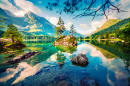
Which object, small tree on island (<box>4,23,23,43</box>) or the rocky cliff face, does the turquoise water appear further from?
the rocky cliff face

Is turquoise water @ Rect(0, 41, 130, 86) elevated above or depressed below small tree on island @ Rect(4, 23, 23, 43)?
below

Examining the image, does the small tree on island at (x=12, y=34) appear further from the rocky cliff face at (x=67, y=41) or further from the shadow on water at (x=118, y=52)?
the shadow on water at (x=118, y=52)

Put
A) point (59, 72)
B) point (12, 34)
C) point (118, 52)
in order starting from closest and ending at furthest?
point (59, 72) → point (118, 52) → point (12, 34)

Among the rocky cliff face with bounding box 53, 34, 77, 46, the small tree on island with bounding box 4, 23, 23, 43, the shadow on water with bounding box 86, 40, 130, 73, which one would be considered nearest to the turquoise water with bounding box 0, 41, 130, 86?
the shadow on water with bounding box 86, 40, 130, 73

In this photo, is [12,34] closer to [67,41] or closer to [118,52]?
[67,41]

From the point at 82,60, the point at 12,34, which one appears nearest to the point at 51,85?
the point at 82,60

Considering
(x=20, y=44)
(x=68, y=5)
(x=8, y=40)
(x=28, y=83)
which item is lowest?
(x=28, y=83)

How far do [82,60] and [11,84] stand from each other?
35.5 feet

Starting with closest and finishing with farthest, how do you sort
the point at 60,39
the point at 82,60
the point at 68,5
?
1. the point at 68,5
2. the point at 82,60
3. the point at 60,39

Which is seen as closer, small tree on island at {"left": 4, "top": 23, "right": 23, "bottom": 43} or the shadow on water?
the shadow on water

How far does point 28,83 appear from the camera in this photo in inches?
240

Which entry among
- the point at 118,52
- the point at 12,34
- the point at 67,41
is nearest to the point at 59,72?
the point at 118,52

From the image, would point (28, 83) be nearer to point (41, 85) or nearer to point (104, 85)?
point (41, 85)

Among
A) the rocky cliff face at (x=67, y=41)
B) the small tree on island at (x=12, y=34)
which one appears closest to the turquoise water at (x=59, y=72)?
the small tree on island at (x=12, y=34)
